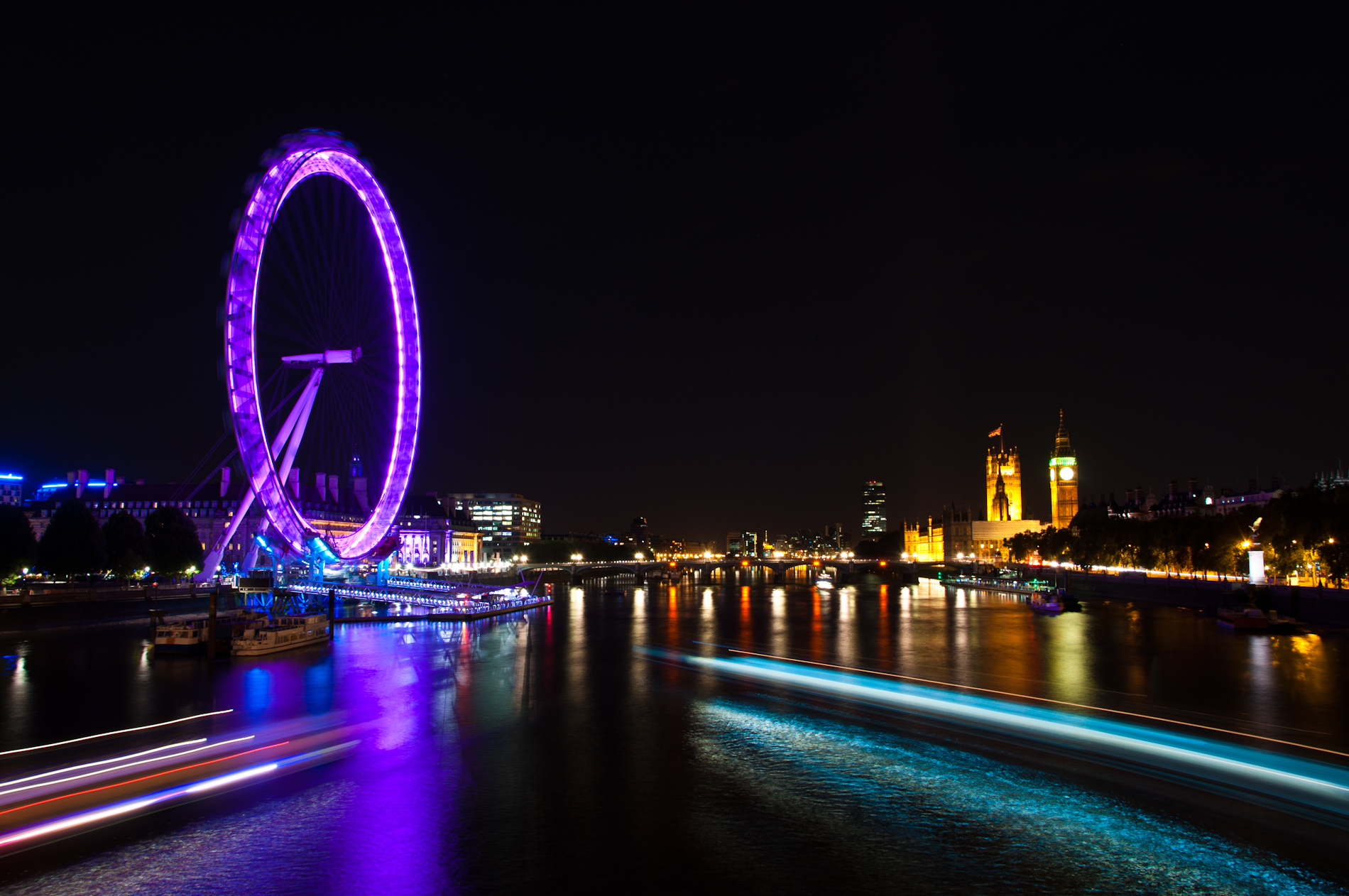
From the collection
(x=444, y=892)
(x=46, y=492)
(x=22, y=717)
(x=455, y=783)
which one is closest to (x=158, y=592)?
(x=22, y=717)

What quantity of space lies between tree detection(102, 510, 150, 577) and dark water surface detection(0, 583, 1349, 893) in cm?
3012

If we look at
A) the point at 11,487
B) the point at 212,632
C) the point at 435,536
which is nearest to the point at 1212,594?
the point at 212,632

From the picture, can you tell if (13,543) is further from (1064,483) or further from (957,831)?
(1064,483)

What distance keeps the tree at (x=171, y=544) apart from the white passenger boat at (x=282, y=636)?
31.4 m

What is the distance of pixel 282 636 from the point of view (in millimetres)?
40344

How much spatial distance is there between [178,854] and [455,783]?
4.84 m

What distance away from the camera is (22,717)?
22531 millimetres

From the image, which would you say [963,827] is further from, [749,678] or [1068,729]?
[749,678]

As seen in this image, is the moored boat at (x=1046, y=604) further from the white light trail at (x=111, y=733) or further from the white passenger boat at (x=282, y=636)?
the white light trail at (x=111, y=733)

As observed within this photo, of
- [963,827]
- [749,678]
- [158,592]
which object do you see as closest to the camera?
[963,827]

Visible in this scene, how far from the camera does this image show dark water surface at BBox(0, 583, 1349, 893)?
12016 millimetres

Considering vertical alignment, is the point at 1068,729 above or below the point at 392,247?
below

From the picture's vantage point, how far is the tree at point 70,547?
59375 mm

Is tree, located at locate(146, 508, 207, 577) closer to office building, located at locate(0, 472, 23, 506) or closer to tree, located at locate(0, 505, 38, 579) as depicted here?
tree, located at locate(0, 505, 38, 579)
